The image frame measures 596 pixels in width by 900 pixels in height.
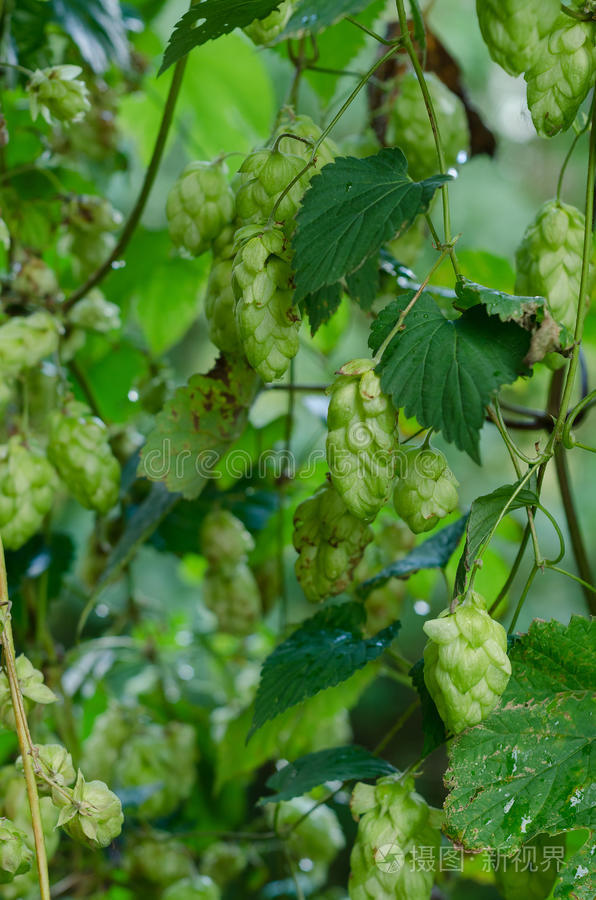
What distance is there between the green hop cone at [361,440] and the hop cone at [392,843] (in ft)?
0.46

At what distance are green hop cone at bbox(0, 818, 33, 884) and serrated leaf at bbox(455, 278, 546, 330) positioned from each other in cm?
28

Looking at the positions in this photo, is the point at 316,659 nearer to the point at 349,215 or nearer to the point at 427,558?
the point at 427,558

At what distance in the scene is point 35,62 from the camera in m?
0.67

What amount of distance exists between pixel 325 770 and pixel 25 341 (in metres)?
0.30

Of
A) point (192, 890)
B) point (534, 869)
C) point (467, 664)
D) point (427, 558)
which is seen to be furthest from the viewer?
point (192, 890)

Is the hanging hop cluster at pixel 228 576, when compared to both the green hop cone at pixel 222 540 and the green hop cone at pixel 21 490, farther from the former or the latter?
the green hop cone at pixel 21 490

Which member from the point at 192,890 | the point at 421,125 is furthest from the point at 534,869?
the point at 421,125

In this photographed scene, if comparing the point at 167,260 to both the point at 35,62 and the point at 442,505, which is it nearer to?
the point at 35,62

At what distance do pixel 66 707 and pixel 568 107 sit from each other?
1.92ft

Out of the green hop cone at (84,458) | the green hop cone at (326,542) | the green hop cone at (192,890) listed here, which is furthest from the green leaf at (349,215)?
the green hop cone at (192,890)

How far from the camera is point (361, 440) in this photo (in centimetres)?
35

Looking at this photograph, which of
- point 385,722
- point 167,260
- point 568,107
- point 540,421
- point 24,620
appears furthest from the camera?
point 385,722

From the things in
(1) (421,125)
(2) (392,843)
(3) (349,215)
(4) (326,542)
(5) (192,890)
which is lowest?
(5) (192,890)

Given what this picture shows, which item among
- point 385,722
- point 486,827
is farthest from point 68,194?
point 385,722
